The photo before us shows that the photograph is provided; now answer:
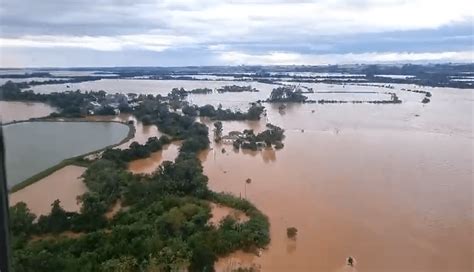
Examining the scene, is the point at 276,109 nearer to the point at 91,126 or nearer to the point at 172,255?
the point at 91,126

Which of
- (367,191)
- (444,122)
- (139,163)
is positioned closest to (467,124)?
(444,122)

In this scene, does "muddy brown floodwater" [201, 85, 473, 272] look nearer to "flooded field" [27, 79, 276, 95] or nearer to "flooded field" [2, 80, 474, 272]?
"flooded field" [2, 80, 474, 272]

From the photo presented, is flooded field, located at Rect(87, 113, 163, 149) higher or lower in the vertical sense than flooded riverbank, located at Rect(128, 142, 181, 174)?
higher

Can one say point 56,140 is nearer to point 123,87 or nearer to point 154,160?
point 154,160

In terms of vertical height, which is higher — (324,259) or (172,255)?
(172,255)

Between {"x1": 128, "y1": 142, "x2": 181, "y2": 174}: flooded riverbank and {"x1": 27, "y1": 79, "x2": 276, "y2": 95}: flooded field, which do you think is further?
{"x1": 27, "y1": 79, "x2": 276, "y2": 95}: flooded field

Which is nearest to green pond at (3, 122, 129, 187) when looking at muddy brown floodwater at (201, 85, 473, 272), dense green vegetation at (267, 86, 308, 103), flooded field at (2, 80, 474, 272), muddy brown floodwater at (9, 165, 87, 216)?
muddy brown floodwater at (9, 165, 87, 216)

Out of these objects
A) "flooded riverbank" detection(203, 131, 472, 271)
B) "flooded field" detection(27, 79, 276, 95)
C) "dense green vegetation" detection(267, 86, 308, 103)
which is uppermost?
"flooded field" detection(27, 79, 276, 95)

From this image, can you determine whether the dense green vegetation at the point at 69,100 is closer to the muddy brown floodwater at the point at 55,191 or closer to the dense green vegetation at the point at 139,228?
the muddy brown floodwater at the point at 55,191
